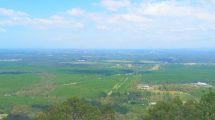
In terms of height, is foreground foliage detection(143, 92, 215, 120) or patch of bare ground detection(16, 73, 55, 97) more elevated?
foreground foliage detection(143, 92, 215, 120)

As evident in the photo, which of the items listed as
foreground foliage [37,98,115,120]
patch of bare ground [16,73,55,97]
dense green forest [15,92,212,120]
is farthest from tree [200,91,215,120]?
patch of bare ground [16,73,55,97]

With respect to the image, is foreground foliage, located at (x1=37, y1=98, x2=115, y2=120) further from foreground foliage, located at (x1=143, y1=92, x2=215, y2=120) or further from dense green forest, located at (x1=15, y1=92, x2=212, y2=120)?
foreground foliage, located at (x1=143, y1=92, x2=215, y2=120)

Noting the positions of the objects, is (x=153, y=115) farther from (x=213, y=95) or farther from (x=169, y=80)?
(x=169, y=80)

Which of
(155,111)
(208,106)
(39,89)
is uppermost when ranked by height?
(208,106)

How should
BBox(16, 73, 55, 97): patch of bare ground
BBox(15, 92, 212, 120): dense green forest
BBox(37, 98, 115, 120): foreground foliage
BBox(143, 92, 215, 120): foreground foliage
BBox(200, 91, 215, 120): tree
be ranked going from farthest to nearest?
BBox(16, 73, 55, 97): patch of bare ground
BBox(143, 92, 215, 120): foreground foliage
BBox(37, 98, 115, 120): foreground foliage
BBox(200, 91, 215, 120): tree
BBox(15, 92, 212, 120): dense green forest

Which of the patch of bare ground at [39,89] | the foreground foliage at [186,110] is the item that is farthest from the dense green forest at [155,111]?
the patch of bare ground at [39,89]

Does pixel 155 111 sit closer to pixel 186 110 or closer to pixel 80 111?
pixel 186 110

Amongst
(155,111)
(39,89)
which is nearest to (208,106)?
(155,111)

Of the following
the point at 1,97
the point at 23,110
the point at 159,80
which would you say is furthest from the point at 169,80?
the point at 23,110

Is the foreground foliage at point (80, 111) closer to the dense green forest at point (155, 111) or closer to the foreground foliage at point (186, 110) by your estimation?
the dense green forest at point (155, 111)

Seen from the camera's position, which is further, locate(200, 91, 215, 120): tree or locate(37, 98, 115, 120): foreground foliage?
locate(37, 98, 115, 120): foreground foliage

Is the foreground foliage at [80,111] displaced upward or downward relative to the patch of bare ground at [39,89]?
upward

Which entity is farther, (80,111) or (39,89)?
(39,89)
